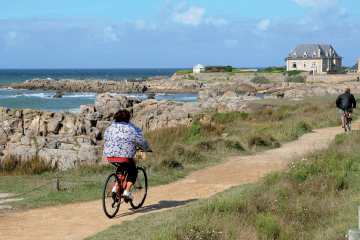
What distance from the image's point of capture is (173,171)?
10516 millimetres

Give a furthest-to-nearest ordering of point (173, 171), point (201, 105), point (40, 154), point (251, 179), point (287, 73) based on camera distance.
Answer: point (287, 73) → point (201, 105) → point (40, 154) → point (173, 171) → point (251, 179)

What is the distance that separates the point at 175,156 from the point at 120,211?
4548 millimetres

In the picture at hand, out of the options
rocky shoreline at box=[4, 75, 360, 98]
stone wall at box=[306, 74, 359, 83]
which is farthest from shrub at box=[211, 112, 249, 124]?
stone wall at box=[306, 74, 359, 83]

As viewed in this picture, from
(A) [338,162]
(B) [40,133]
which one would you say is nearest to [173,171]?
(A) [338,162]

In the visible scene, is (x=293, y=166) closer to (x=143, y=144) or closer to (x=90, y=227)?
(x=143, y=144)

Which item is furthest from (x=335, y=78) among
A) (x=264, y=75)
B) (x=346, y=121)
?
(x=346, y=121)

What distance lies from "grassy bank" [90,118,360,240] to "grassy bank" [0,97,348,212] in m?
2.40

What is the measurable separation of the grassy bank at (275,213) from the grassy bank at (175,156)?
2.40m

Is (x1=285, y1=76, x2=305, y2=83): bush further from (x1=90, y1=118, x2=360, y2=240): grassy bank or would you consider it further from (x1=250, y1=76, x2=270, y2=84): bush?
(x1=90, y1=118, x2=360, y2=240): grassy bank

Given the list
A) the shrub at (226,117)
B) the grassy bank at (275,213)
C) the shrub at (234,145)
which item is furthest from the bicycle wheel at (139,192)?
the shrub at (226,117)

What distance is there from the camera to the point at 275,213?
6148mm

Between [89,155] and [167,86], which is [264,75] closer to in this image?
[167,86]

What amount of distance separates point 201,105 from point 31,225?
22390 mm

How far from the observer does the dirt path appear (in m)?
5.96
